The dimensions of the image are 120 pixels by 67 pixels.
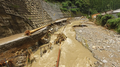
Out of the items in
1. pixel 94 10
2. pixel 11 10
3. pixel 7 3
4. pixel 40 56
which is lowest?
pixel 40 56

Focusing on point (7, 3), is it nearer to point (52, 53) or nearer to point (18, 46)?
point (18, 46)

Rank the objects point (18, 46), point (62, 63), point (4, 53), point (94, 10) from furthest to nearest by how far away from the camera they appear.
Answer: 1. point (94, 10)
2. point (62, 63)
3. point (18, 46)
4. point (4, 53)

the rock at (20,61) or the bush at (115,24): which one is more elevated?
the bush at (115,24)

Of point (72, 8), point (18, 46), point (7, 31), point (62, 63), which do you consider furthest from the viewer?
point (72, 8)

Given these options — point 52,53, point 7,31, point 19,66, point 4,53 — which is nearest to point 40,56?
point 52,53

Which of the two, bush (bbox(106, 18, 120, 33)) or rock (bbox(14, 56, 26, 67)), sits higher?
bush (bbox(106, 18, 120, 33))

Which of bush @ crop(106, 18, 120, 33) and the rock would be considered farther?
bush @ crop(106, 18, 120, 33)

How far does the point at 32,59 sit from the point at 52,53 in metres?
1.63

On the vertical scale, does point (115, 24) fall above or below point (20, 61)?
above

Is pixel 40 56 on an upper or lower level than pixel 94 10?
lower

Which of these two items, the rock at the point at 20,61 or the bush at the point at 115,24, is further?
the bush at the point at 115,24

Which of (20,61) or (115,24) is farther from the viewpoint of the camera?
(115,24)

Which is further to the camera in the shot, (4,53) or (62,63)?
(62,63)

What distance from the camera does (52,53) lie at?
5.08m
